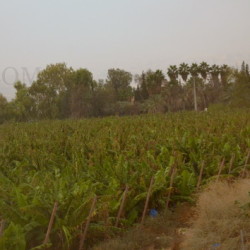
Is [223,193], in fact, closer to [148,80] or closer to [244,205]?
[244,205]

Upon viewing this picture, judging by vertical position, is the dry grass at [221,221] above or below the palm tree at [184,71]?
below

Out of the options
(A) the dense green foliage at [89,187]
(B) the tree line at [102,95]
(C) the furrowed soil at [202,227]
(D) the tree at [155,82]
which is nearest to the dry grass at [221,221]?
(C) the furrowed soil at [202,227]

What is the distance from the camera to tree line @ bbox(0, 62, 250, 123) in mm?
57125

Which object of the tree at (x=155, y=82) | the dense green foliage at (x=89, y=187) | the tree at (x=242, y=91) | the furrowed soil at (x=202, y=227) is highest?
the tree at (x=155, y=82)

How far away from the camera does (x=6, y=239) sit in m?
4.42

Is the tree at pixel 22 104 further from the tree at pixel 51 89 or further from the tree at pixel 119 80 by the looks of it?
the tree at pixel 119 80

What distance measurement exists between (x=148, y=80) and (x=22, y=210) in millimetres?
62303

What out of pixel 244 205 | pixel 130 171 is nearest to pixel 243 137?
pixel 130 171

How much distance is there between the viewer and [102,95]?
189 ft

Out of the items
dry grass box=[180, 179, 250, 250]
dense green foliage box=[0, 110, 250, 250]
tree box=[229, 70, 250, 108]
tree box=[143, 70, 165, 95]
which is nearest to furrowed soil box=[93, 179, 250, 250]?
dry grass box=[180, 179, 250, 250]

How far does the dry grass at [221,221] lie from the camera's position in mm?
4656

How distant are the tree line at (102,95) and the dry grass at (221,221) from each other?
1897 inches

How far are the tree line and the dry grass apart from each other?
4819 cm

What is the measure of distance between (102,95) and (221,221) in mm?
53023
